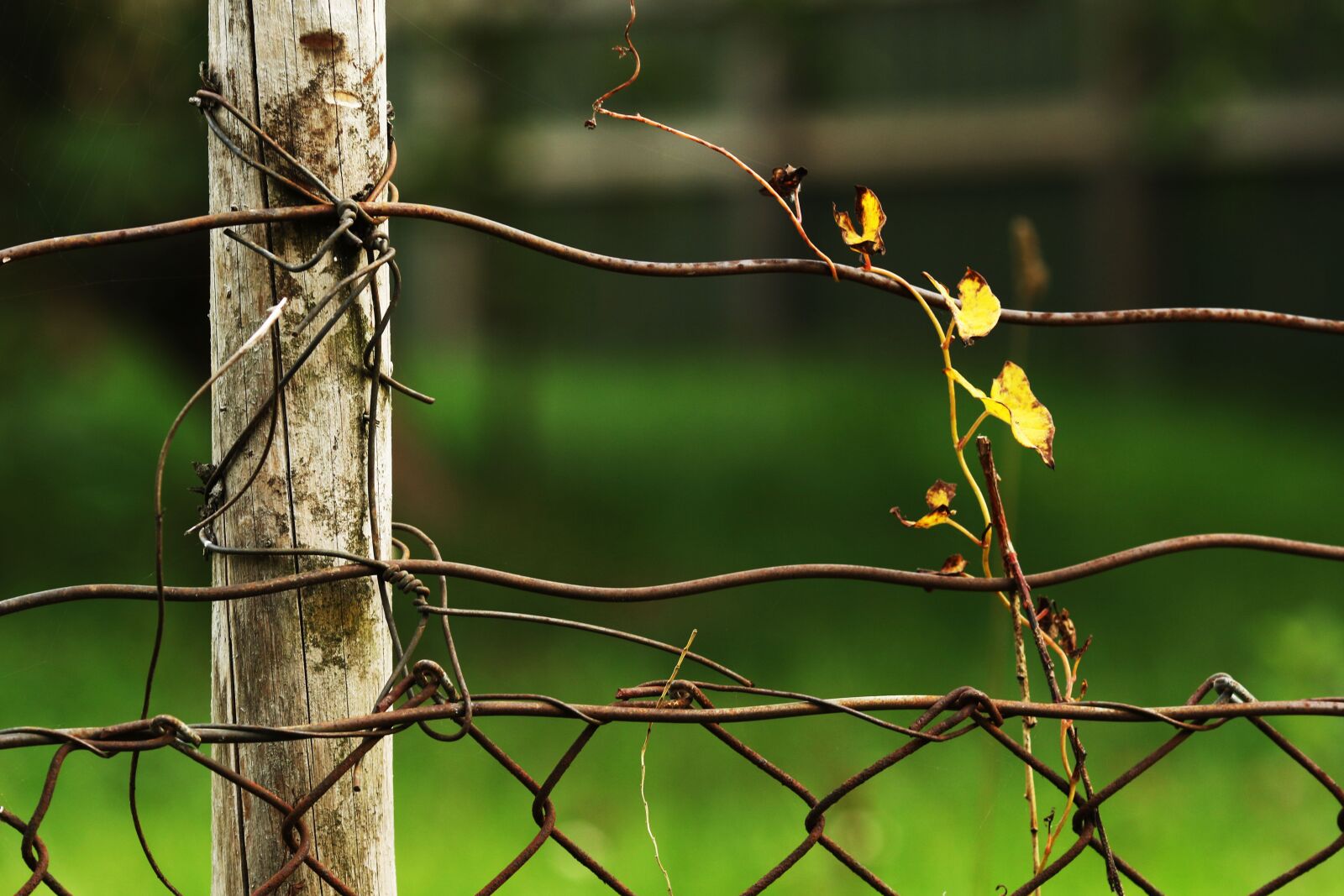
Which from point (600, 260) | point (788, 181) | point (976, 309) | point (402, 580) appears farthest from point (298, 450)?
point (976, 309)

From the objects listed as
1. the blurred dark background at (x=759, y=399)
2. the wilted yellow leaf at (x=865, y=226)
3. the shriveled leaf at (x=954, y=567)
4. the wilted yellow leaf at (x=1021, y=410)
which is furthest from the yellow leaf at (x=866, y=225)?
the blurred dark background at (x=759, y=399)

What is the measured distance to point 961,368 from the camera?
8.46 m

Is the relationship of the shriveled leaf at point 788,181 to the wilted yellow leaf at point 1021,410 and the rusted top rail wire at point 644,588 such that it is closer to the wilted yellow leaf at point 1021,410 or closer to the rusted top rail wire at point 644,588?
the wilted yellow leaf at point 1021,410

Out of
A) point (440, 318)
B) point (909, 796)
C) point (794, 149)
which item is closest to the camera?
point (909, 796)

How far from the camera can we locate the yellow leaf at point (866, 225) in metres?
1.01

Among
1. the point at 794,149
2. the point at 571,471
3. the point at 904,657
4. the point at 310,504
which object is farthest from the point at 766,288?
the point at 310,504

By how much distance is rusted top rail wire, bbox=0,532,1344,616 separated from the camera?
89cm

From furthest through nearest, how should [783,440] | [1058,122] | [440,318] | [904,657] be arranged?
[440,318]
[1058,122]
[783,440]
[904,657]

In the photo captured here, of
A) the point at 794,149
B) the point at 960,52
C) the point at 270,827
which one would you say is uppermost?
the point at 960,52

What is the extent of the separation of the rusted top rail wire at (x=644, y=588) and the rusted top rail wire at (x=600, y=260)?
194mm

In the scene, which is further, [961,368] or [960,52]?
[960,52]

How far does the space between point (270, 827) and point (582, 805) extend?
7.68ft

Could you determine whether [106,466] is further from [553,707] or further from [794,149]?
[794,149]

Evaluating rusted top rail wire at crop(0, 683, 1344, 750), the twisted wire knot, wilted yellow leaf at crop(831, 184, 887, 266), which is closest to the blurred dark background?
rusted top rail wire at crop(0, 683, 1344, 750)
